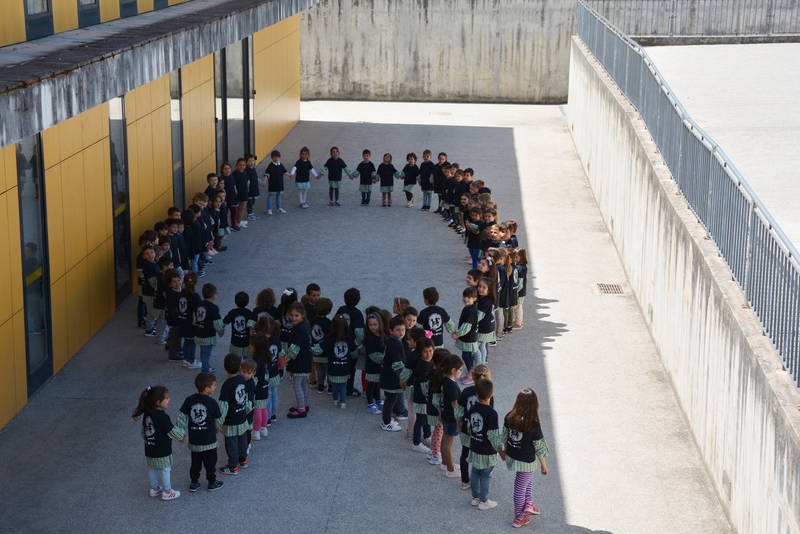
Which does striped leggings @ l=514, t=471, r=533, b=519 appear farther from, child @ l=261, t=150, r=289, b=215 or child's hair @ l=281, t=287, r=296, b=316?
child @ l=261, t=150, r=289, b=215

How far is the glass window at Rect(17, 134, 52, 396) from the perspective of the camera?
11.8 m

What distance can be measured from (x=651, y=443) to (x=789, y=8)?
2571 centimetres

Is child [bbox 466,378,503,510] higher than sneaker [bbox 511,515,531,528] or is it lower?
higher

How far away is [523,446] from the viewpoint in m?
9.05

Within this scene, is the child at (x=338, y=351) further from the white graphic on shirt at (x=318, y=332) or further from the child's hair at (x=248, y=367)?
the child's hair at (x=248, y=367)

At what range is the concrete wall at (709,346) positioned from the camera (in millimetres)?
8070

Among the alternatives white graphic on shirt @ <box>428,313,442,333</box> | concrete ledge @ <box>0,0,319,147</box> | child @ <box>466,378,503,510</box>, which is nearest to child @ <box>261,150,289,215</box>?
concrete ledge @ <box>0,0,319,147</box>

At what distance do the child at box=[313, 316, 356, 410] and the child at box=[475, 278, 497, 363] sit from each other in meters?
1.60

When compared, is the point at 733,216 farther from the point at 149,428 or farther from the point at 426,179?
the point at 426,179

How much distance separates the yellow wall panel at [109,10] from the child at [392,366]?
6036 millimetres

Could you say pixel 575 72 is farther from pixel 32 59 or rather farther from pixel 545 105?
pixel 32 59

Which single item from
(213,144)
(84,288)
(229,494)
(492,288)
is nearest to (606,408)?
(492,288)

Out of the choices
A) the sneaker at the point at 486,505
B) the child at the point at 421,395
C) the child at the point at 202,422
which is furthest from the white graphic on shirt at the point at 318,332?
the sneaker at the point at 486,505

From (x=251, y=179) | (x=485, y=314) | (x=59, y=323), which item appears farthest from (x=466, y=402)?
(x=251, y=179)
